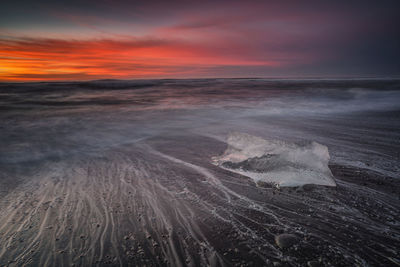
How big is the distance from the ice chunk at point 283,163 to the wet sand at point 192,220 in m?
0.18

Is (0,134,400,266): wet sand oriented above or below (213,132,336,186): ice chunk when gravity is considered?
below

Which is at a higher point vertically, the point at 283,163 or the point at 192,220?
the point at 283,163

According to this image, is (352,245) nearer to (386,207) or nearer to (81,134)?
(386,207)

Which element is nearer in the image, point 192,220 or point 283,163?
point 192,220

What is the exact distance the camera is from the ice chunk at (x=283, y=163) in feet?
10.4

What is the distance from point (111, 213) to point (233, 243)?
1394mm

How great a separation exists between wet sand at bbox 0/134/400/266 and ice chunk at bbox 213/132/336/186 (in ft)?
0.58

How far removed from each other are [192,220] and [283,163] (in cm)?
186

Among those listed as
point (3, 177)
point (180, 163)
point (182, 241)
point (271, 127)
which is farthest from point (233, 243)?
point (271, 127)

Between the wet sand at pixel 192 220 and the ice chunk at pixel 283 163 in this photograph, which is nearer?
the wet sand at pixel 192 220

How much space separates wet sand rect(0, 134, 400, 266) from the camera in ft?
6.34

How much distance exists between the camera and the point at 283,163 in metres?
3.55

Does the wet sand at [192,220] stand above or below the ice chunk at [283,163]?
below

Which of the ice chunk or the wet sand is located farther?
the ice chunk
